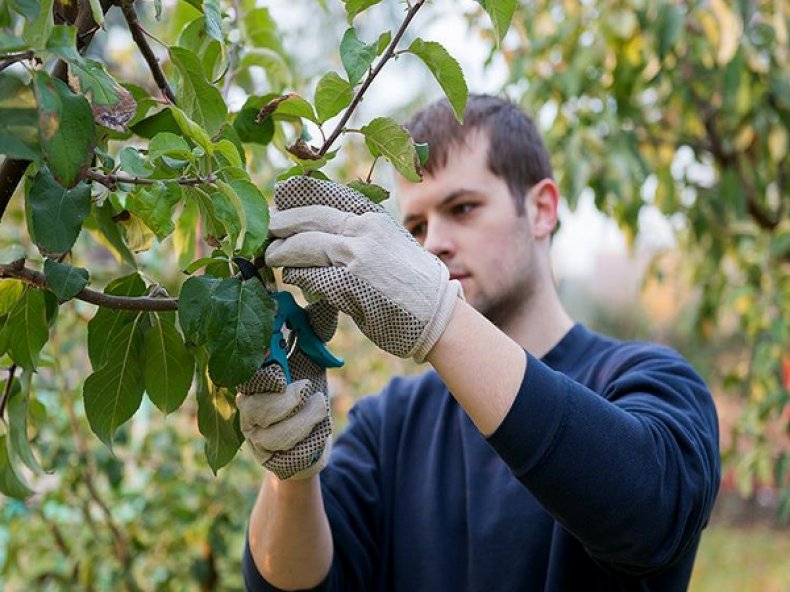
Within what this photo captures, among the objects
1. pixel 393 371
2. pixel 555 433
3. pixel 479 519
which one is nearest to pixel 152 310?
pixel 555 433

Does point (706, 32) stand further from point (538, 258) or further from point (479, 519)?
point (479, 519)

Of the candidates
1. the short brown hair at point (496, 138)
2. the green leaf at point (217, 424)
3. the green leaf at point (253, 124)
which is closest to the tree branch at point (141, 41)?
the green leaf at point (253, 124)

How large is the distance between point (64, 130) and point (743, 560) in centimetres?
941

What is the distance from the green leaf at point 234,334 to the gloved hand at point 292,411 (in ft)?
0.35

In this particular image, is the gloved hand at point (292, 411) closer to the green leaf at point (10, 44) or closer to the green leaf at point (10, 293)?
the green leaf at point (10, 293)

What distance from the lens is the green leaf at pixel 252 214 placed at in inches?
35.2

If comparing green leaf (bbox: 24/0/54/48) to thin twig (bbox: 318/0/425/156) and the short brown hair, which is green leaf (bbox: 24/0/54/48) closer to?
thin twig (bbox: 318/0/425/156)

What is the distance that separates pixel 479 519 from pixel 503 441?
53 centimetres

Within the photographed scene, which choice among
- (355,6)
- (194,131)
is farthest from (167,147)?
(355,6)

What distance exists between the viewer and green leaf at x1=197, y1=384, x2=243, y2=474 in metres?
1.11

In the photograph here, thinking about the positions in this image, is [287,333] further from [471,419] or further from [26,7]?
[26,7]

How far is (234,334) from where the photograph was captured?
3.13ft

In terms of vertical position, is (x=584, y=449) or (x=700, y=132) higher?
(x=584, y=449)

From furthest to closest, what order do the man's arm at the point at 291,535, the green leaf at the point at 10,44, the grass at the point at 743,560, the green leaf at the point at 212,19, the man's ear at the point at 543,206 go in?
the grass at the point at 743,560
the man's ear at the point at 543,206
the man's arm at the point at 291,535
the green leaf at the point at 212,19
the green leaf at the point at 10,44
